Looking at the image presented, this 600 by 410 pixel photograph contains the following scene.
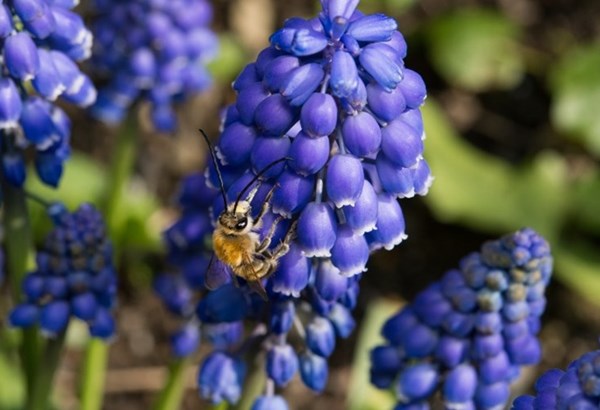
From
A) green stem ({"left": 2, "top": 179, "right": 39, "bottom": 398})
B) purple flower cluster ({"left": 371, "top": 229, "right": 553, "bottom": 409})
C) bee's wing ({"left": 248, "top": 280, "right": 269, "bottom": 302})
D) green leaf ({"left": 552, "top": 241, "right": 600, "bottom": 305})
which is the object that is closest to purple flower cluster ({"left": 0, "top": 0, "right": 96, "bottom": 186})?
green stem ({"left": 2, "top": 179, "right": 39, "bottom": 398})

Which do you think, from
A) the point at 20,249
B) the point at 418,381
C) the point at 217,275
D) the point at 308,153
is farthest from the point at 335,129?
the point at 20,249

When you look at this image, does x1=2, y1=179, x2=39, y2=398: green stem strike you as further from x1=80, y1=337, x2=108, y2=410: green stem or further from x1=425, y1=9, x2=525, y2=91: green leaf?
x1=425, y1=9, x2=525, y2=91: green leaf

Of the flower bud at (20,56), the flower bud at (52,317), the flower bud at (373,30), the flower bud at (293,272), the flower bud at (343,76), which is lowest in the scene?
the flower bud at (52,317)

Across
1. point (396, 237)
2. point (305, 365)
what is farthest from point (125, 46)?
point (396, 237)

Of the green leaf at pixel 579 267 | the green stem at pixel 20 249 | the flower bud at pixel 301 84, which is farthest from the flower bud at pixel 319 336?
the green leaf at pixel 579 267

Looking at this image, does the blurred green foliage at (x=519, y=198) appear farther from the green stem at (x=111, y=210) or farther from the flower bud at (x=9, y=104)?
the flower bud at (x=9, y=104)

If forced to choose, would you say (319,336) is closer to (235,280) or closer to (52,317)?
(235,280)
